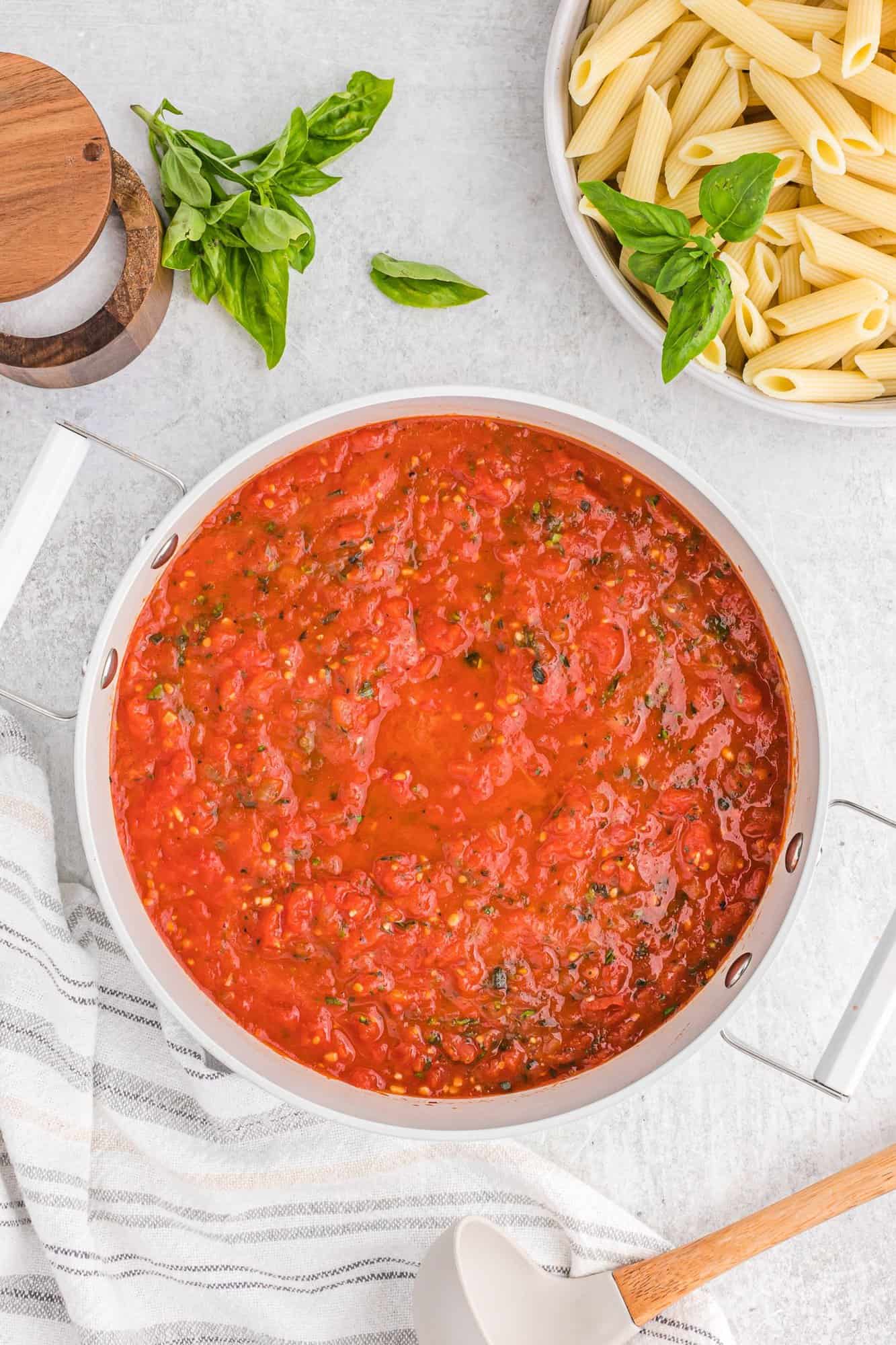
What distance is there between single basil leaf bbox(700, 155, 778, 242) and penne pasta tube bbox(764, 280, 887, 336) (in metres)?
0.24

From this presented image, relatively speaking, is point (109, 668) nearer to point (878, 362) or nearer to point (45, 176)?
point (45, 176)

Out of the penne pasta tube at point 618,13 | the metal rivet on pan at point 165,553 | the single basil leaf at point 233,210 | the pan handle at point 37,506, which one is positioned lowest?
the metal rivet on pan at point 165,553

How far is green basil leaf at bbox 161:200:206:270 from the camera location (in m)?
2.17

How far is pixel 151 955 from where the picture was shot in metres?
2.20

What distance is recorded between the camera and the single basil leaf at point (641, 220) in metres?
2.00

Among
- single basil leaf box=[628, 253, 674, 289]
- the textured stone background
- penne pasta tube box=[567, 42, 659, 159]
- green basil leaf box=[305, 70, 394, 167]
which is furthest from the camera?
the textured stone background

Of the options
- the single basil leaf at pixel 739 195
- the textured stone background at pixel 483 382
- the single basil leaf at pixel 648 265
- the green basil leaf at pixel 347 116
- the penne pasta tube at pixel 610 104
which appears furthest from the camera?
the textured stone background at pixel 483 382

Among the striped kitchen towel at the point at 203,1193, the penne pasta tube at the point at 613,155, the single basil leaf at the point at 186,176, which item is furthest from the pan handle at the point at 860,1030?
the single basil leaf at the point at 186,176

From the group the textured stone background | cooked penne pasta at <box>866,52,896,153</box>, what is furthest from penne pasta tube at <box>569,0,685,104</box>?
cooked penne pasta at <box>866,52,896,153</box>

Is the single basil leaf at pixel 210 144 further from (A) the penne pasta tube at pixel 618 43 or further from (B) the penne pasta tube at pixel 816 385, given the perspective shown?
(B) the penne pasta tube at pixel 816 385

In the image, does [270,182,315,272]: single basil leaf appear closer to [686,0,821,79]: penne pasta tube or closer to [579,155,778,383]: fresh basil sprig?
[579,155,778,383]: fresh basil sprig

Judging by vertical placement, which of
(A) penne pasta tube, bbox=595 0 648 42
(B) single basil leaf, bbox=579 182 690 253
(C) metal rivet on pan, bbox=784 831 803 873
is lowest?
(C) metal rivet on pan, bbox=784 831 803 873

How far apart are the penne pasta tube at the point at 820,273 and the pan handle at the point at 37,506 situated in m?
1.43

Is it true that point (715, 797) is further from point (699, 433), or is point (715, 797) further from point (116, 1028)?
point (116, 1028)
